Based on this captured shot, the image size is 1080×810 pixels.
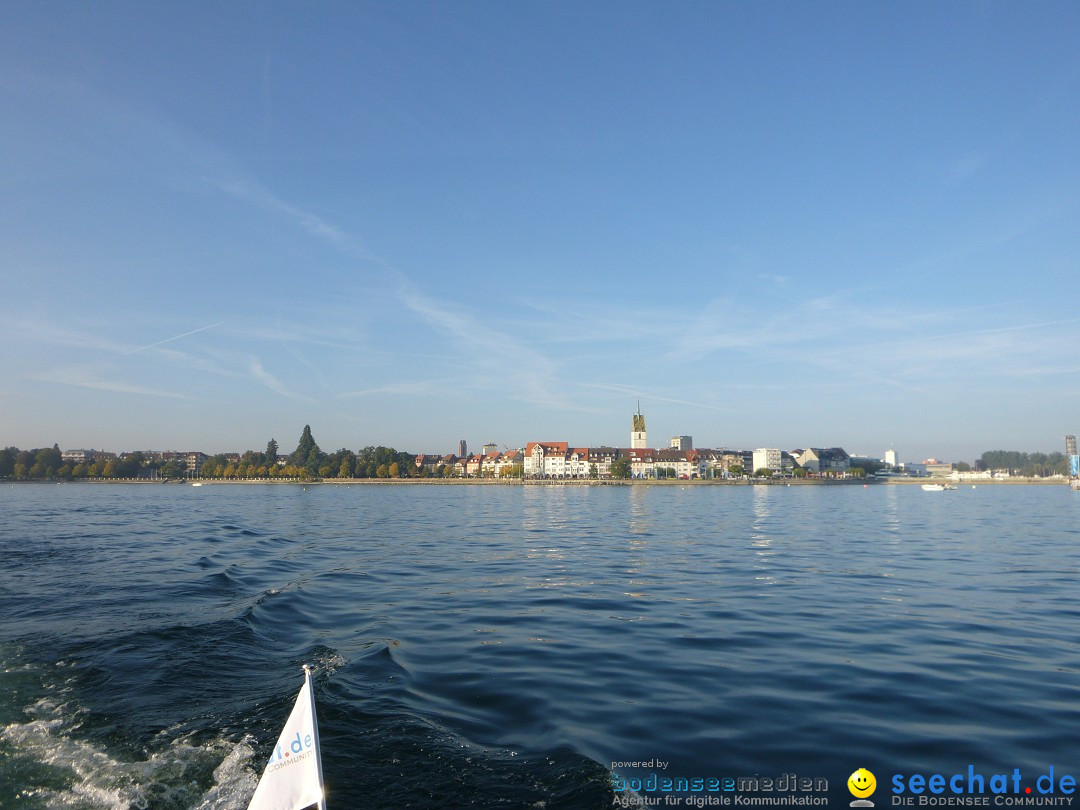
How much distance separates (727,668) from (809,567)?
14.8 metres

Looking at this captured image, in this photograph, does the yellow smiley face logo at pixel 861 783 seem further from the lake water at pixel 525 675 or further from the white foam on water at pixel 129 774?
the white foam on water at pixel 129 774

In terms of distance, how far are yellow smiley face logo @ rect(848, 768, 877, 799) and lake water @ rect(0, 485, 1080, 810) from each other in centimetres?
11

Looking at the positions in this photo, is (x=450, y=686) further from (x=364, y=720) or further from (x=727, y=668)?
(x=727, y=668)

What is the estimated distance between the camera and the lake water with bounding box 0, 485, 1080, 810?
7.49m

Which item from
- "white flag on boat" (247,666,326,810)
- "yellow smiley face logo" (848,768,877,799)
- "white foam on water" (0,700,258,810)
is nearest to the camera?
"white flag on boat" (247,666,326,810)

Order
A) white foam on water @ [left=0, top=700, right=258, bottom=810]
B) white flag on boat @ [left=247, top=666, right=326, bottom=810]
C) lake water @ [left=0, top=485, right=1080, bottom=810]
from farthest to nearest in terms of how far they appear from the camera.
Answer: lake water @ [left=0, top=485, right=1080, bottom=810] → white foam on water @ [left=0, top=700, right=258, bottom=810] → white flag on boat @ [left=247, top=666, right=326, bottom=810]

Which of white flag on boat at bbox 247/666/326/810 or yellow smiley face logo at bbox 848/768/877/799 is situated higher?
white flag on boat at bbox 247/666/326/810

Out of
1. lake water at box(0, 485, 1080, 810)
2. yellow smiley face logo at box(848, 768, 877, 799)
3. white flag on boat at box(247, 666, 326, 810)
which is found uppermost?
white flag on boat at box(247, 666, 326, 810)

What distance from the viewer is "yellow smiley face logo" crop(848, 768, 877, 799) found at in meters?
6.96

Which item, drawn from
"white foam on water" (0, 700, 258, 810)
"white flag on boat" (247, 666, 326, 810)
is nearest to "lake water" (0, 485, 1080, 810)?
"white foam on water" (0, 700, 258, 810)

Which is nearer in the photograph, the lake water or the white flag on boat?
the white flag on boat

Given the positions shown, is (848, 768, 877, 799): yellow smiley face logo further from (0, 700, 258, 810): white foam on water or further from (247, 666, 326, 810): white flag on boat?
(0, 700, 258, 810): white foam on water

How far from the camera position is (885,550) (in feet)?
100

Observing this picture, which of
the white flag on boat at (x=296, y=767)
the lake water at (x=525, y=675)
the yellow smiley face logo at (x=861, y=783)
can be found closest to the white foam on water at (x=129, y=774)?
the lake water at (x=525, y=675)
